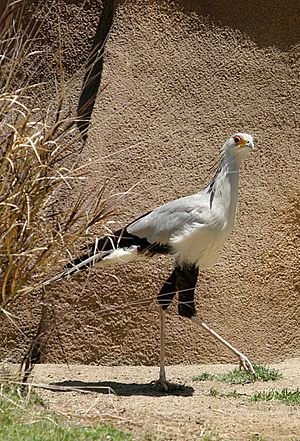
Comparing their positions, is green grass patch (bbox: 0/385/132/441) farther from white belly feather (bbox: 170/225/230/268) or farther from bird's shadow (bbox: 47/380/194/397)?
white belly feather (bbox: 170/225/230/268)

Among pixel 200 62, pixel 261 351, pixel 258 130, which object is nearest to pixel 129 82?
pixel 200 62

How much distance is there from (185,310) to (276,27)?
264 cm

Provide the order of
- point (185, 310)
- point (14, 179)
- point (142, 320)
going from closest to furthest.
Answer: point (14, 179)
point (185, 310)
point (142, 320)

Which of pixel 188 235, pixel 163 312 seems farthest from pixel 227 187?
pixel 163 312

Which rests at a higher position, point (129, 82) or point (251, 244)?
point (129, 82)

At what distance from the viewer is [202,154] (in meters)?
7.40

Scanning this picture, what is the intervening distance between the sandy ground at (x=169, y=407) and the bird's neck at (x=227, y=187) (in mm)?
1185

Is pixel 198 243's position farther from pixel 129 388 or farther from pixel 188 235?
pixel 129 388

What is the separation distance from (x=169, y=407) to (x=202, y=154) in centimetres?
254

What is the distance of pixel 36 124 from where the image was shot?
5066 millimetres

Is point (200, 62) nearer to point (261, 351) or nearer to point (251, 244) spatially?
point (251, 244)

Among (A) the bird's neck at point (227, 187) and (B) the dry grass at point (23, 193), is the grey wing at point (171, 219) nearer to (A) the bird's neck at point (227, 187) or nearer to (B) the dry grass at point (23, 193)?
(A) the bird's neck at point (227, 187)

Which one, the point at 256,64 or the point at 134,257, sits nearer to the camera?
the point at 134,257

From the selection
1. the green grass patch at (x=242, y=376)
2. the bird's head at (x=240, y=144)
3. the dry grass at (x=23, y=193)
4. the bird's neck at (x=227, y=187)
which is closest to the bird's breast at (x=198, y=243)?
the bird's neck at (x=227, y=187)
